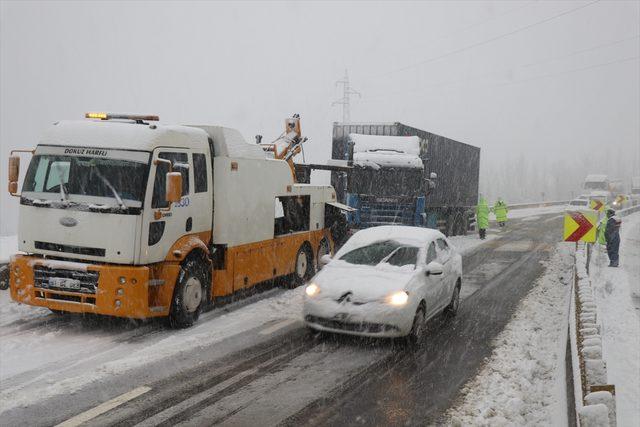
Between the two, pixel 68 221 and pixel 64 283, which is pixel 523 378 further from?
pixel 68 221

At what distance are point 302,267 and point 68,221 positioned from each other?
595cm

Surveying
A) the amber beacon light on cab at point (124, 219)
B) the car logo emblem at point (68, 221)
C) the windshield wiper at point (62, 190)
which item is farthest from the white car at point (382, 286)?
the windshield wiper at point (62, 190)

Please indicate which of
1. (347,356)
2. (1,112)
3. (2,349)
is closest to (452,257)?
(347,356)

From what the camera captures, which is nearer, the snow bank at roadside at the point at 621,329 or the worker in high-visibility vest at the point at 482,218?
the snow bank at roadside at the point at 621,329

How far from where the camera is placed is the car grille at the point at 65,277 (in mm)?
8148

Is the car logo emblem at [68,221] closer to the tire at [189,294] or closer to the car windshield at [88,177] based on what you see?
the car windshield at [88,177]

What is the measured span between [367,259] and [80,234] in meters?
4.20

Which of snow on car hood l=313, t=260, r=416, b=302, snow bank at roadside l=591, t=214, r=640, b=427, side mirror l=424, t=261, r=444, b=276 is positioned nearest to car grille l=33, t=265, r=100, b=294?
snow on car hood l=313, t=260, r=416, b=302

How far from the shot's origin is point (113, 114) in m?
9.34

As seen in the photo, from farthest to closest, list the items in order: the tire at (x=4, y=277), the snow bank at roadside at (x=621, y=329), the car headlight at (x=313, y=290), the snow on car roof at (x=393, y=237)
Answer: the tire at (x=4, y=277) → the snow on car roof at (x=393, y=237) → the car headlight at (x=313, y=290) → the snow bank at roadside at (x=621, y=329)

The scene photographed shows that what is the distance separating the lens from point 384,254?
9328 millimetres

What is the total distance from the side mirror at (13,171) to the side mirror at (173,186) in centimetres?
229

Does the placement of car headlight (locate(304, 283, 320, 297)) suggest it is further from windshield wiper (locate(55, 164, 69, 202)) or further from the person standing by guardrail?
the person standing by guardrail

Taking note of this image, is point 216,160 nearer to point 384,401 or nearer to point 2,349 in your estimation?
point 2,349
